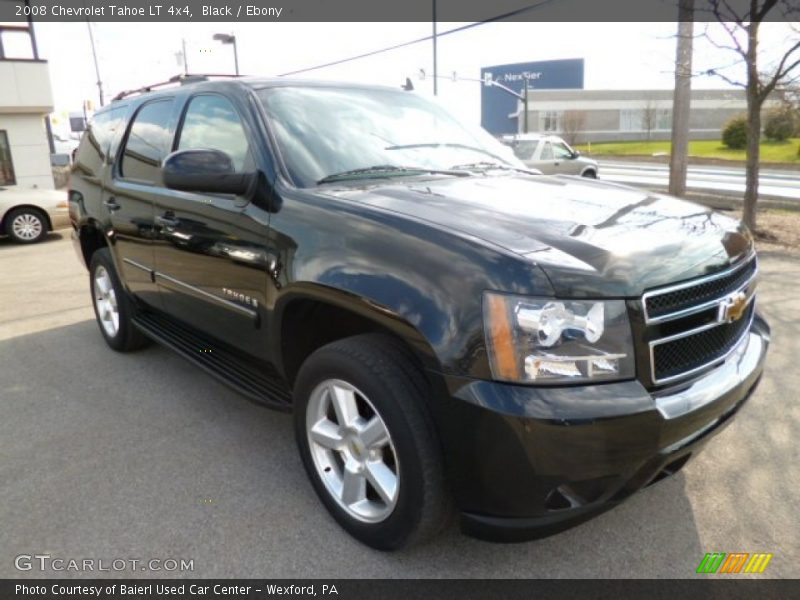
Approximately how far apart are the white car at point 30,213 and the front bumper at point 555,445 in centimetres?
1163

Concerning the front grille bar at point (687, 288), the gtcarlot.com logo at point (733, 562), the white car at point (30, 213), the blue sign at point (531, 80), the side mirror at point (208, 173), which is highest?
the blue sign at point (531, 80)

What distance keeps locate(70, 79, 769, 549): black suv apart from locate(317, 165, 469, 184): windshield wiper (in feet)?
0.04

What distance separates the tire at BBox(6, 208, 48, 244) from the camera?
11.1m

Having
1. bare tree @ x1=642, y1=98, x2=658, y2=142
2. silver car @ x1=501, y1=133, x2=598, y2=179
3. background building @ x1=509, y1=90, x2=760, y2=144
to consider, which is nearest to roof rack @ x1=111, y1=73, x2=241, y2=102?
silver car @ x1=501, y1=133, x2=598, y2=179

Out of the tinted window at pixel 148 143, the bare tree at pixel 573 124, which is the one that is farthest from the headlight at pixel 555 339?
the bare tree at pixel 573 124

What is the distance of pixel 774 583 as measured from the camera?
231 centimetres

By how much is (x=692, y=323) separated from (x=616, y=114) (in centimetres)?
7843

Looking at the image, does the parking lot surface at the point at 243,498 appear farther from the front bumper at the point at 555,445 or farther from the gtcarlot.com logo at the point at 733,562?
the front bumper at the point at 555,445

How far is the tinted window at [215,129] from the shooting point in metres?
3.18

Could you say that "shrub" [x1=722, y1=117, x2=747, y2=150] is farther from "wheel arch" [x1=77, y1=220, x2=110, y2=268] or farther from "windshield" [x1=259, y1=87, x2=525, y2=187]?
"wheel arch" [x1=77, y1=220, x2=110, y2=268]

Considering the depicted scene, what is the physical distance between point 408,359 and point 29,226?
11.4m

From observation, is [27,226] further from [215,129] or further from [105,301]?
[215,129]

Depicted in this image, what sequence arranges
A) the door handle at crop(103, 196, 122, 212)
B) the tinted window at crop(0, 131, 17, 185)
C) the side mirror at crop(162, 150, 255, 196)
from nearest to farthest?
the side mirror at crop(162, 150, 255, 196)
the door handle at crop(103, 196, 122, 212)
the tinted window at crop(0, 131, 17, 185)

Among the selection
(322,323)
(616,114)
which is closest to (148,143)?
(322,323)
